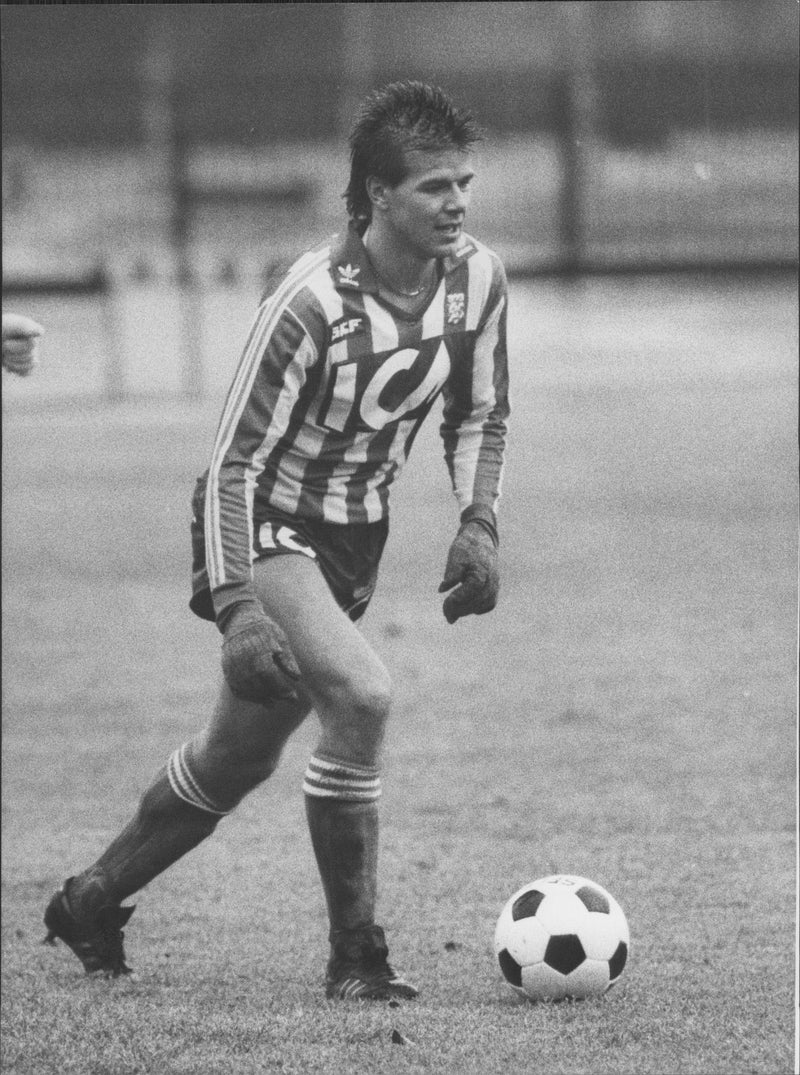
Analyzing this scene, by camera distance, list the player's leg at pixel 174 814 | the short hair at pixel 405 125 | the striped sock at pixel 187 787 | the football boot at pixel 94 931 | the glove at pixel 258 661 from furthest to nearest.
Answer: the football boot at pixel 94 931, the striped sock at pixel 187 787, the player's leg at pixel 174 814, the short hair at pixel 405 125, the glove at pixel 258 661

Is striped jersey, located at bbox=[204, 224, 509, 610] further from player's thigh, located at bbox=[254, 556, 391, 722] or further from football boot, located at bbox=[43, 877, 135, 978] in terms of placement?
football boot, located at bbox=[43, 877, 135, 978]

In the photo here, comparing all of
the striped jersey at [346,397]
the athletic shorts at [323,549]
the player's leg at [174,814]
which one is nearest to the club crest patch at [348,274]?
the striped jersey at [346,397]

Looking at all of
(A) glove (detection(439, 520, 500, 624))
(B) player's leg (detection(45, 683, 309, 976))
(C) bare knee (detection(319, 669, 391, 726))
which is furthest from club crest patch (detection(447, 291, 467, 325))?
(B) player's leg (detection(45, 683, 309, 976))

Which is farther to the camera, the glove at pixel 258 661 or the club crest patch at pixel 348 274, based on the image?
the club crest patch at pixel 348 274

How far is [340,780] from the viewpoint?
3.83 metres

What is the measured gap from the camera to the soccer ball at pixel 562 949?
377 centimetres

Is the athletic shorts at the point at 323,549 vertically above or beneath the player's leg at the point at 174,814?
above

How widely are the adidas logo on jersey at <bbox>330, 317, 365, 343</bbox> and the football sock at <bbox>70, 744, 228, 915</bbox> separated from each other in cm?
101

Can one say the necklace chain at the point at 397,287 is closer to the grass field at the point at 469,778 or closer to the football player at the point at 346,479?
the football player at the point at 346,479

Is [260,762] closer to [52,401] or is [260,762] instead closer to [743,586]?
[743,586]

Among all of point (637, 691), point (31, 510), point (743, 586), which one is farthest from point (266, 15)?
point (637, 691)

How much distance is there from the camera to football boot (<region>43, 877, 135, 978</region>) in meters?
4.25

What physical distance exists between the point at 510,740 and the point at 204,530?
12.3 ft

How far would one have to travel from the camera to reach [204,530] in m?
3.67
